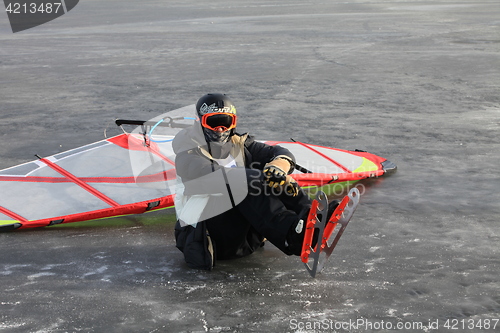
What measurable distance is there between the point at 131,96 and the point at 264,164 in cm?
772

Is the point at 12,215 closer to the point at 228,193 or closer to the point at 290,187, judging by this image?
the point at 228,193

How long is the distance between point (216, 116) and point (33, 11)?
34235 mm

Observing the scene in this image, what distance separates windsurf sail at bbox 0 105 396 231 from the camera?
5734mm

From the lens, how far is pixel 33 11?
36.0 metres

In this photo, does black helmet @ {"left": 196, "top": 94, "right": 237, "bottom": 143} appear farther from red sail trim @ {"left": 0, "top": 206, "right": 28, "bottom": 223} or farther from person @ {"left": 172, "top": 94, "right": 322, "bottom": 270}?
Result: red sail trim @ {"left": 0, "top": 206, "right": 28, "bottom": 223}

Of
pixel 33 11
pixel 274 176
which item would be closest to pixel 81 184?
pixel 274 176

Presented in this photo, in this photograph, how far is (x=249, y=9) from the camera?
3506cm

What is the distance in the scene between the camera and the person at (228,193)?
433 centimetres

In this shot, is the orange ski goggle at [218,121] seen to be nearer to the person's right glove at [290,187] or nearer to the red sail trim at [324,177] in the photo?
the person's right glove at [290,187]

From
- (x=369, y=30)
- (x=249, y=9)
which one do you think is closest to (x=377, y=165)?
(x=369, y=30)

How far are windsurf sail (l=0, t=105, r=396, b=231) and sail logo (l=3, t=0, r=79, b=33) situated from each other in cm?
2037

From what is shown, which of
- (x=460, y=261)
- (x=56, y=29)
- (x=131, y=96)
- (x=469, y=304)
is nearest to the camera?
(x=469, y=304)

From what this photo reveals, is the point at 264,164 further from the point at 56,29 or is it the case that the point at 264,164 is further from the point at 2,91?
the point at 56,29

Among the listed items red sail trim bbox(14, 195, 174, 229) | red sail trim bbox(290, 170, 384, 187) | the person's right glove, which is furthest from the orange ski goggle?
red sail trim bbox(290, 170, 384, 187)
